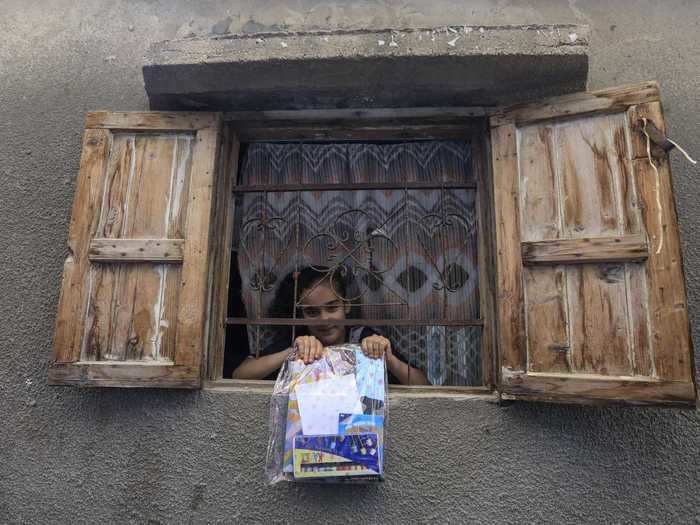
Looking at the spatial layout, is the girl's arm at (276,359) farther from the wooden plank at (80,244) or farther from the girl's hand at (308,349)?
the wooden plank at (80,244)

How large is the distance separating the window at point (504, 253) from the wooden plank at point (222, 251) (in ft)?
0.03

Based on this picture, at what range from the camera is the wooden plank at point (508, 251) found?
2176 millimetres

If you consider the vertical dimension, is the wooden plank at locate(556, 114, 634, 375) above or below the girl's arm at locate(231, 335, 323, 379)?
above

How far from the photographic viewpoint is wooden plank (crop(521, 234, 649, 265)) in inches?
82.4

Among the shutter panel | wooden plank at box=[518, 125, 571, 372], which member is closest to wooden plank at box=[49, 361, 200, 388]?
the shutter panel

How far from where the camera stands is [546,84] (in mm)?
2447

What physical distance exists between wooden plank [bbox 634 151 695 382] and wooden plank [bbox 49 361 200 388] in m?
1.81

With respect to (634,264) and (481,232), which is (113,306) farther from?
(634,264)

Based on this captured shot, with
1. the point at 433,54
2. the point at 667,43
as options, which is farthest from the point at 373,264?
the point at 667,43

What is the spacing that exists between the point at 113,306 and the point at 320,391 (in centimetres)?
98

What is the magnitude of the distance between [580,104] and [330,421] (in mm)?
1700

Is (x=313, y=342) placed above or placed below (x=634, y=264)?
below

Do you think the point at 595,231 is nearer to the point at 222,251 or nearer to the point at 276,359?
the point at 276,359

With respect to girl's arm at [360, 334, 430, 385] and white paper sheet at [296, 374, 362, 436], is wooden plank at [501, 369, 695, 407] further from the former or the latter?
white paper sheet at [296, 374, 362, 436]
